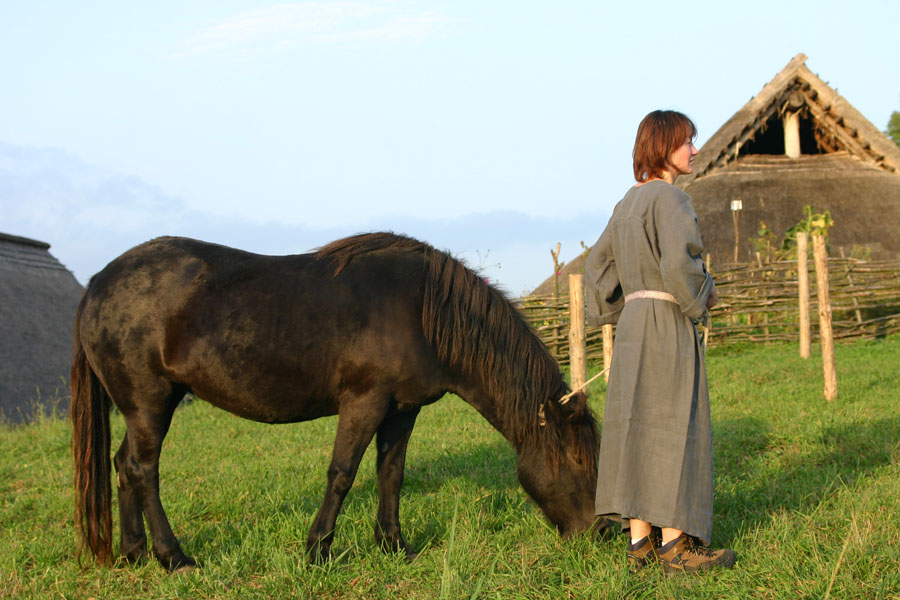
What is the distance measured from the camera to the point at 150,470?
3.95 m

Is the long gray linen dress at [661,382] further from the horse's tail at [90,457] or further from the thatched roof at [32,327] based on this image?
the thatched roof at [32,327]

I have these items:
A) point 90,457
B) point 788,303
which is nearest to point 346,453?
point 90,457

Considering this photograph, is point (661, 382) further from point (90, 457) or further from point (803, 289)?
point (803, 289)

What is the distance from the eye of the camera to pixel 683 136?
3.40 metres

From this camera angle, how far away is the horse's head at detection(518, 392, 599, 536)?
13.0ft

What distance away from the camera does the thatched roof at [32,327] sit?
990 cm

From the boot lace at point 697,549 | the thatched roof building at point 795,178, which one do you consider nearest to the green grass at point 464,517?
the boot lace at point 697,549

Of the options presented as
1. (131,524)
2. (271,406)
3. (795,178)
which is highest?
(795,178)

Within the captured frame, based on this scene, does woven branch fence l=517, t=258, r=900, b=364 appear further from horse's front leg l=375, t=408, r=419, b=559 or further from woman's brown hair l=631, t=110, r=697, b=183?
woman's brown hair l=631, t=110, r=697, b=183

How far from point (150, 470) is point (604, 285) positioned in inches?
98.7

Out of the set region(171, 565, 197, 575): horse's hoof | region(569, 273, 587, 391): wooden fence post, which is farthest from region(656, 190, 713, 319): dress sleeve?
region(569, 273, 587, 391): wooden fence post

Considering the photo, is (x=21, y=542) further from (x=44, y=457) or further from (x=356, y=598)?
(x=44, y=457)

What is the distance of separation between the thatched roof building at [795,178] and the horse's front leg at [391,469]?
11.9m

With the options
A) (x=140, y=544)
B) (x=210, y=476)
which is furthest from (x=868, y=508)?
(x=210, y=476)
